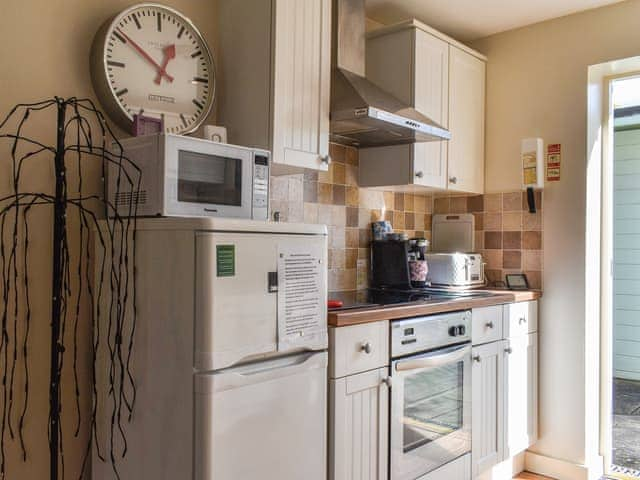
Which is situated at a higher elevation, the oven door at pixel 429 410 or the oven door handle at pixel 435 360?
the oven door handle at pixel 435 360

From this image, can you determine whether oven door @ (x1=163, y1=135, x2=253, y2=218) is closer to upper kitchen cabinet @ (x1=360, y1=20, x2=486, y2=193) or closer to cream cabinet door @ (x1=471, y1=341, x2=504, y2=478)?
upper kitchen cabinet @ (x1=360, y1=20, x2=486, y2=193)

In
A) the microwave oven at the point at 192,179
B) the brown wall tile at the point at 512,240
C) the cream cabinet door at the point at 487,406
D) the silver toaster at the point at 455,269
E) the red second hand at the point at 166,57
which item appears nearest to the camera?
the microwave oven at the point at 192,179

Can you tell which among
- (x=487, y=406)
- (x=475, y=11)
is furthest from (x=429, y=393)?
(x=475, y=11)

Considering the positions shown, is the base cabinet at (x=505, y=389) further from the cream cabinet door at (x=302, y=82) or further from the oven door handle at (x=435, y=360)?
the cream cabinet door at (x=302, y=82)

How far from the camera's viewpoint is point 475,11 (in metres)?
2.92

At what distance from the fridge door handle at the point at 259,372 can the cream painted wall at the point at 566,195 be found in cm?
179

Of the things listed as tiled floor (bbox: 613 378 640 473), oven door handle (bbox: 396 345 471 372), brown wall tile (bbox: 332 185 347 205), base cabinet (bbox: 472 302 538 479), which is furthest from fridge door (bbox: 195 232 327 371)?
tiled floor (bbox: 613 378 640 473)

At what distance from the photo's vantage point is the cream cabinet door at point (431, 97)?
9.18ft

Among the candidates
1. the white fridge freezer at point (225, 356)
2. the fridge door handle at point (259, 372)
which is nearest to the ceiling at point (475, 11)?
the white fridge freezer at point (225, 356)

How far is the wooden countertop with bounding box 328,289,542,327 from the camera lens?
6.24ft

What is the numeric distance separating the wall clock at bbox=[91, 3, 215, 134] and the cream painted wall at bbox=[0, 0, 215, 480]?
81 mm

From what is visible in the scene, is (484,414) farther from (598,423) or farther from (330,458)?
(330,458)

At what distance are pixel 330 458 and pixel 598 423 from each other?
1910mm

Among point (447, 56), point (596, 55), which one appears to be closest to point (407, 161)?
point (447, 56)
